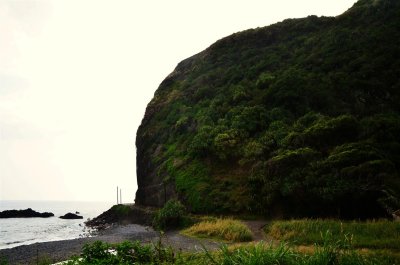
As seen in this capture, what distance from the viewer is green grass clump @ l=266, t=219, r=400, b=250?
1542cm

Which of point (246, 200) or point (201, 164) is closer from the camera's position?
point (246, 200)

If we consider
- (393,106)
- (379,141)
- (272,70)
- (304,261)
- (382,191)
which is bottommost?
(304,261)

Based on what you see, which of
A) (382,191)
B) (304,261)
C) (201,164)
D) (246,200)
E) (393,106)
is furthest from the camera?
(201,164)

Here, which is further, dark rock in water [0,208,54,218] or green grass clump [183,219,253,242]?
dark rock in water [0,208,54,218]

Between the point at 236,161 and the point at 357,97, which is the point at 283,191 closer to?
the point at 236,161

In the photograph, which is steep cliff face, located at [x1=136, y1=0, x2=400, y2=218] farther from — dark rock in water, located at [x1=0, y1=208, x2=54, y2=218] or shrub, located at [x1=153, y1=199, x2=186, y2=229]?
dark rock in water, located at [x1=0, y1=208, x2=54, y2=218]

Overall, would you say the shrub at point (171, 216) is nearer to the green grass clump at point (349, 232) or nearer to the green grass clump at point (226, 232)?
the green grass clump at point (226, 232)

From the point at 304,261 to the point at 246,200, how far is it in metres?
21.6

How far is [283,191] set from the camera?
2700cm

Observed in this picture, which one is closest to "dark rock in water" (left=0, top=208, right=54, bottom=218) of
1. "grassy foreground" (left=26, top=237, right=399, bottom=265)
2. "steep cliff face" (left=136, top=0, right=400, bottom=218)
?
"steep cliff face" (left=136, top=0, right=400, bottom=218)

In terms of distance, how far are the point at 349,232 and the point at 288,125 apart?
71.8ft

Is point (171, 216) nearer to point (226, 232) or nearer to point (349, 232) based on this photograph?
point (226, 232)

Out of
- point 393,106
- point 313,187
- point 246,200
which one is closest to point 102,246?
point 313,187

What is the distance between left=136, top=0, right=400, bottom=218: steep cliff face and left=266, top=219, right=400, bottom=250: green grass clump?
4431 millimetres
